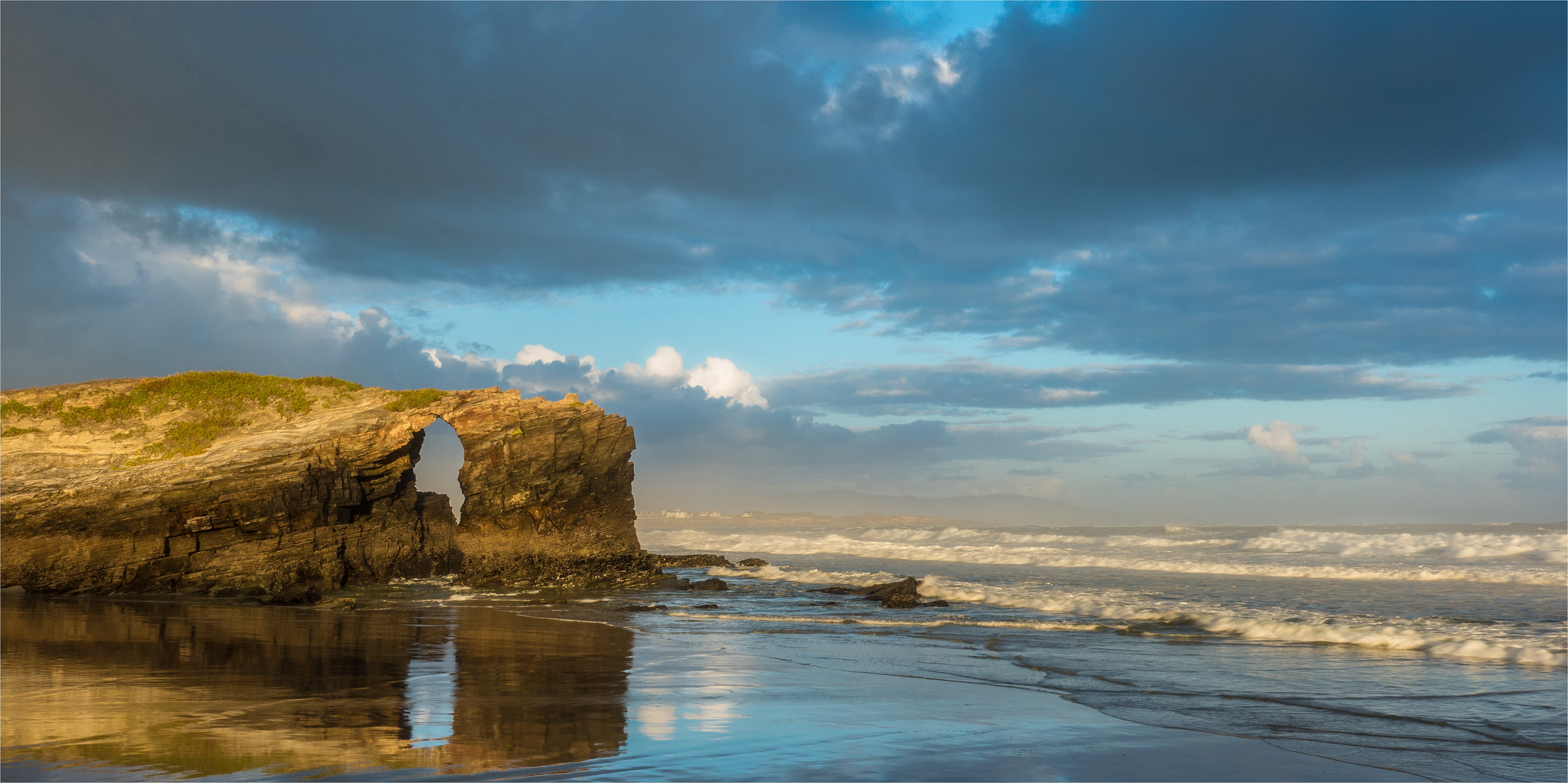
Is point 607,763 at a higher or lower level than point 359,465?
lower

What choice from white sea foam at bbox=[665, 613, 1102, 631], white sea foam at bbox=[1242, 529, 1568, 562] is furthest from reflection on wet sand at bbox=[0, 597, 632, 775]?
white sea foam at bbox=[1242, 529, 1568, 562]

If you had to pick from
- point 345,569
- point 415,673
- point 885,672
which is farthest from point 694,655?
point 345,569

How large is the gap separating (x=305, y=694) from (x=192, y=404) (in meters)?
18.9

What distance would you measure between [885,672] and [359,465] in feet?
56.0

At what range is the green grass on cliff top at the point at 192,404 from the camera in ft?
74.9

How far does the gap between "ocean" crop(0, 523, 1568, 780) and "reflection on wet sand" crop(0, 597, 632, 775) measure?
5cm

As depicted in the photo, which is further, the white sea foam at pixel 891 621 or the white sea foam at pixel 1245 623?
the white sea foam at pixel 891 621

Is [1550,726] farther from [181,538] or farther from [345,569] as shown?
[181,538]

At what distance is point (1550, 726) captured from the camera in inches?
333

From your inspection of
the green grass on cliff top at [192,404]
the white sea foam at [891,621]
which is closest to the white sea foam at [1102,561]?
the white sea foam at [891,621]

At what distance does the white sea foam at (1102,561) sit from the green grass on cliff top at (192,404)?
83.5 feet

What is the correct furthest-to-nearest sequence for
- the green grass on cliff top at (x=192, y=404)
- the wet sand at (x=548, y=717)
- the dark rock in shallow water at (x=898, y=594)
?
1. the green grass on cliff top at (x=192, y=404)
2. the dark rock in shallow water at (x=898, y=594)
3. the wet sand at (x=548, y=717)

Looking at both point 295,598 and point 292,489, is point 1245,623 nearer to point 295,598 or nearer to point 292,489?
point 295,598

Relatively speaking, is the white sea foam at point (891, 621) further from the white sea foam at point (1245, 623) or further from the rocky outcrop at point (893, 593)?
the rocky outcrop at point (893, 593)
